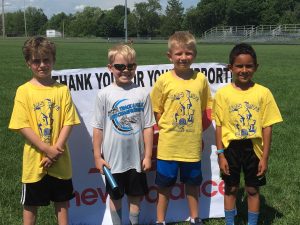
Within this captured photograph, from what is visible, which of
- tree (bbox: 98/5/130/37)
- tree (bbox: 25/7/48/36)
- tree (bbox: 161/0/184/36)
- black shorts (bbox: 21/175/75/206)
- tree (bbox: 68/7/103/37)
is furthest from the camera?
tree (bbox: 25/7/48/36)

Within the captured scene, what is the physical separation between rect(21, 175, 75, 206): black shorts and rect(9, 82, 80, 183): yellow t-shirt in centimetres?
5

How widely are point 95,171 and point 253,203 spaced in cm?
146

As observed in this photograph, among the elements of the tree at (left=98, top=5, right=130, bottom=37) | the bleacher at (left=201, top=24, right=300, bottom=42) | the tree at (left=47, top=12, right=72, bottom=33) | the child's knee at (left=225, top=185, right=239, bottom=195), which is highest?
the tree at (left=47, top=12, right=72, bottom=33)

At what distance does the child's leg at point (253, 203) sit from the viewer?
12.6 ft

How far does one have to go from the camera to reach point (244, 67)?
12.1 feet

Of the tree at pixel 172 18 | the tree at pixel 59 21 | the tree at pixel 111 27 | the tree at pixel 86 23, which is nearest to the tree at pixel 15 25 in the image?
the tree at pixel 59 21

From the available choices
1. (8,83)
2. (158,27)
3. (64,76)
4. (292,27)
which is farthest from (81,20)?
(64,76)

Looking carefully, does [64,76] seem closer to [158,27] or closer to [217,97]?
[217,97]

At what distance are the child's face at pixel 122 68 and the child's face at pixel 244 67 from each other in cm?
87

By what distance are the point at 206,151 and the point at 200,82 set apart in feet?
2.67

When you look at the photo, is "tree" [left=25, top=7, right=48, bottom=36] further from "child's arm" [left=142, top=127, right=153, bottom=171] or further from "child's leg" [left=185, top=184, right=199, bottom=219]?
"child's arm" [left=142, top=127, right=153, bottom=171]

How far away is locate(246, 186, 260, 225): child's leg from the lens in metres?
3.83

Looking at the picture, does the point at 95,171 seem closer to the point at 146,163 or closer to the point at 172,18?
the point at 146,163

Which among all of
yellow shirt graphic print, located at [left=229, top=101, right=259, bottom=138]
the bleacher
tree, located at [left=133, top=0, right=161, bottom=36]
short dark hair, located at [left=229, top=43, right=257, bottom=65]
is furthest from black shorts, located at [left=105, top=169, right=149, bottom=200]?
tree, located at [left=133, top=0, right=161, bottom=36]
